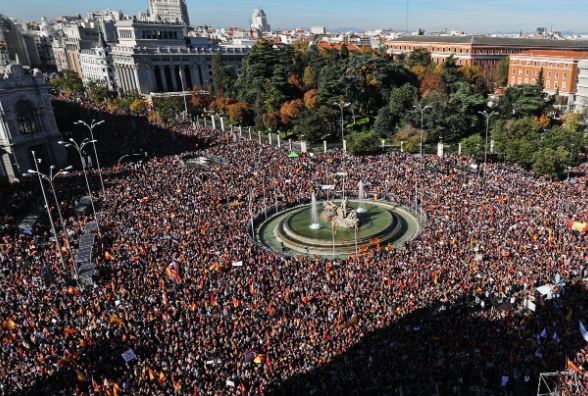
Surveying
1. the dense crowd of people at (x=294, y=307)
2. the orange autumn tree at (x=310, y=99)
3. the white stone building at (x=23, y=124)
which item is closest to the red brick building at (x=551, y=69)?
the orange autumn tree at (x=310, y=99)

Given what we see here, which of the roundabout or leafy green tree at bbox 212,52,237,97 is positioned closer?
the roundabout

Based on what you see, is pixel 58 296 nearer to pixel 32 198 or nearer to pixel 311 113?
pixel 32 198

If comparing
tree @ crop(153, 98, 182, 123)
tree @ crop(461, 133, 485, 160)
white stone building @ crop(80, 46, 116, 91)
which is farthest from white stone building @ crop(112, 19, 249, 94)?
tree @ crop(461, 133, 485, 160)

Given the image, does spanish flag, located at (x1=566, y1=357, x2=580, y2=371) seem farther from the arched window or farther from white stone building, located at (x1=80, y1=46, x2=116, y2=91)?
white stone building, located at (x1=80, y1=46, x2=116, y2=91)

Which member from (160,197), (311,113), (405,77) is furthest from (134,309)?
(405,77)

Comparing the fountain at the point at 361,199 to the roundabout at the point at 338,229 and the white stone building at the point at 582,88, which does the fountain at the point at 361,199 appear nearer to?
the roundabout at the point at 338,229

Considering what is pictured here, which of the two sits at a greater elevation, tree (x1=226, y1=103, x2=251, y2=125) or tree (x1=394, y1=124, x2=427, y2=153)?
tree (x1=226, y1=103, x2=251, y2=125)
